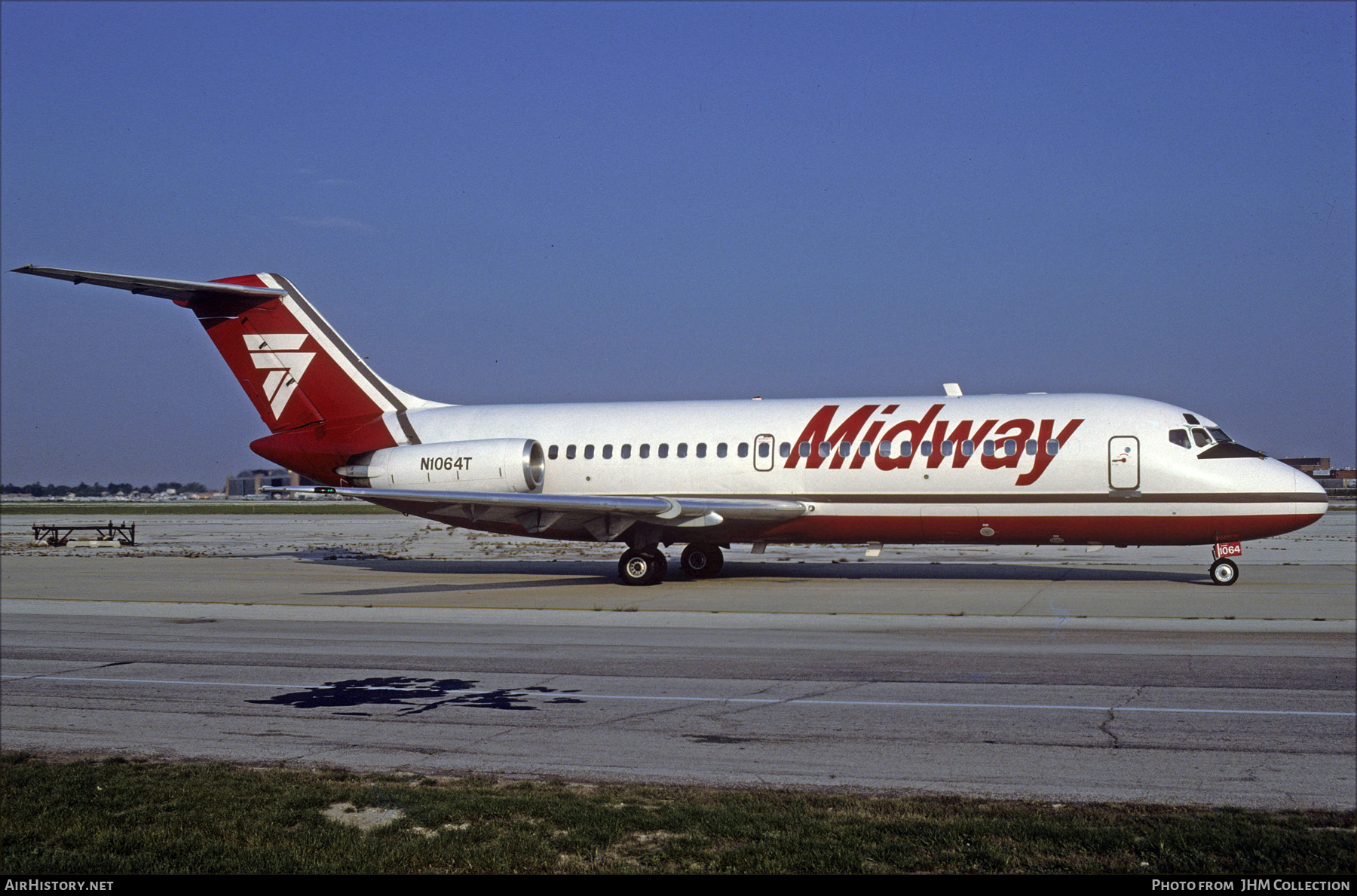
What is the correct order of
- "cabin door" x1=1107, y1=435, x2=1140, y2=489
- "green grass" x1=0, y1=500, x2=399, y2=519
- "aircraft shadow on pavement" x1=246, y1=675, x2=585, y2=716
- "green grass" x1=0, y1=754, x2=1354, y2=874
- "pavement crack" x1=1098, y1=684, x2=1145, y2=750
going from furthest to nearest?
"green grass" x1=0, y1=500, x2=399, y2=519, "cabin door" x1=1107, y1=435, x2=1140, y2=489, "aircraft shadow on pavement" x1=246, y1=675, x2=585, y2=716, "pavement crack" x1=1098, y1=684, x2=1145, y2=750, "green grass" x1=0, y1=754, x2=1354, y2=874

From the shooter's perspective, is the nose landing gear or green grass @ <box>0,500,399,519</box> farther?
green grass @ <box>0,500,399,519</box>

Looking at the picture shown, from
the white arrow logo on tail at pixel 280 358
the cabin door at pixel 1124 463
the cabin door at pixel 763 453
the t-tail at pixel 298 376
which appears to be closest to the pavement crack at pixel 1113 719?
the cabin door at pixel 1124 463

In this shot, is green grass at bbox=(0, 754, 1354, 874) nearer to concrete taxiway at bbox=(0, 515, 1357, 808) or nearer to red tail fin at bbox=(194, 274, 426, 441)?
concrete taxiway at bbox=(0, 515, 1357, 808)

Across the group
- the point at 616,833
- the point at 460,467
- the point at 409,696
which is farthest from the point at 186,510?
the point at 616,833

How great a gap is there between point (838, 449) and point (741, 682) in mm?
12557

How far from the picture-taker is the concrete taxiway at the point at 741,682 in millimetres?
8375

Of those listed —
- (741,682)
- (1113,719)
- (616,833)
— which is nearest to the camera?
(616,833)

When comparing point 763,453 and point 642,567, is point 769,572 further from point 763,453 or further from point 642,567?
point 642,567

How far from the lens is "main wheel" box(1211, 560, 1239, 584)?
2181cm

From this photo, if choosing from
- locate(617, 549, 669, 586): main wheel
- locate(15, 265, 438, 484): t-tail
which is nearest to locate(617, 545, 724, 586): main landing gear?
locate(617, 549, 669, 586): main wheel

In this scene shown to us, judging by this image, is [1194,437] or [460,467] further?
[460,467]

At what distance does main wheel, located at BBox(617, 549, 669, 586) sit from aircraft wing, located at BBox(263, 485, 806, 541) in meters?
0.67

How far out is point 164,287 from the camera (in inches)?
993

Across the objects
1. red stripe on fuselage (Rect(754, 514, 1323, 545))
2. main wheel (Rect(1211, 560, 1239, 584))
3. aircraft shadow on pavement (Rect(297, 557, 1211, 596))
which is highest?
red stripe on fuselage (Rect(754, 514, 1323, 545))
